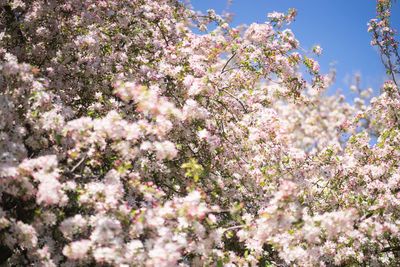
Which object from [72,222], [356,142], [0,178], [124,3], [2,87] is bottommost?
[72,222]

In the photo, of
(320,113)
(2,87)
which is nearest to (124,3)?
(2,87)

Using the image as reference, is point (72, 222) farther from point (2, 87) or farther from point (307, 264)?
point (307, 264)

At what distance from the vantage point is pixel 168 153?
554cm

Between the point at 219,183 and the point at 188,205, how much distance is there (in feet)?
6.99

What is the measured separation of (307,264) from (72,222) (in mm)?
4008

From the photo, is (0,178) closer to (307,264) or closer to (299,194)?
(307,264)

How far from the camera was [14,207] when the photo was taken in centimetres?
575

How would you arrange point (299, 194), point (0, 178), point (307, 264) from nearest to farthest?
point (0, 178) < point (307, 264) < point (299, 194)

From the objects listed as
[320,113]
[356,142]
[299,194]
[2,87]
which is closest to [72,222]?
[2,87]

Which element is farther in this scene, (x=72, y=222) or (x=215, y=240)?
(x=215, y=240)

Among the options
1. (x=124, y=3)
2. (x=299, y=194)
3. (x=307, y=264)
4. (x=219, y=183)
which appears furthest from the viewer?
(x=124, y=3)

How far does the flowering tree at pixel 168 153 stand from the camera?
513cm

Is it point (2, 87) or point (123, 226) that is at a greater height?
point (2, 87)

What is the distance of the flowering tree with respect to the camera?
5129 millimetres
